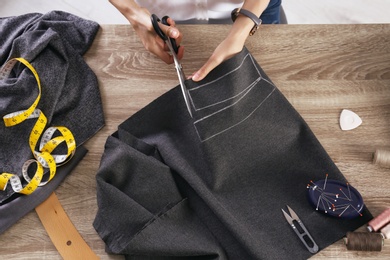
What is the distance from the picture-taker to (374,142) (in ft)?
4.32

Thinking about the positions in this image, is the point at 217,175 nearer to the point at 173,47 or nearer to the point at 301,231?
the point at 301,231

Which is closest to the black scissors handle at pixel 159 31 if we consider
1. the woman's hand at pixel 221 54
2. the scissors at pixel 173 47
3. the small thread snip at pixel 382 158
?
the scissors at pixel 173 47

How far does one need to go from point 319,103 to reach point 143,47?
56 cm

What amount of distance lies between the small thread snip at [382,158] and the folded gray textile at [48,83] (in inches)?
30.3

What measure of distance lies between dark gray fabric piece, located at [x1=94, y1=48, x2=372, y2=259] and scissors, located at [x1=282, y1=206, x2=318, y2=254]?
1 centimetres

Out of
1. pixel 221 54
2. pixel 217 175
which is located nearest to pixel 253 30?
pixel 221 54

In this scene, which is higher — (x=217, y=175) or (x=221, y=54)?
(x=221, y=54)

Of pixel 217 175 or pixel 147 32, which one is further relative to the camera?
pixel 147 32

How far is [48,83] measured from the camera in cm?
138

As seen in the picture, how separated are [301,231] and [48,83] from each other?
0.82 metres

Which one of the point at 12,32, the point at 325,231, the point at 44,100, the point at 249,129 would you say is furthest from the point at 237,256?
the point at 12,32

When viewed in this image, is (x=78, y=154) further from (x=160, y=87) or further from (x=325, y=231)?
(x=325, y=231)

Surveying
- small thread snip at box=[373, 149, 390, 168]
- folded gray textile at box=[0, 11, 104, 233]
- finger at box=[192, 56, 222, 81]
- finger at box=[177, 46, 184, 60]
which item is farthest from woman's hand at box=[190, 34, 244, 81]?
small thread snip at box=[373, 149, 390, 168]

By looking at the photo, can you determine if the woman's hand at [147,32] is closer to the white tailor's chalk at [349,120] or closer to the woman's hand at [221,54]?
the woman's hand at [221,54]
